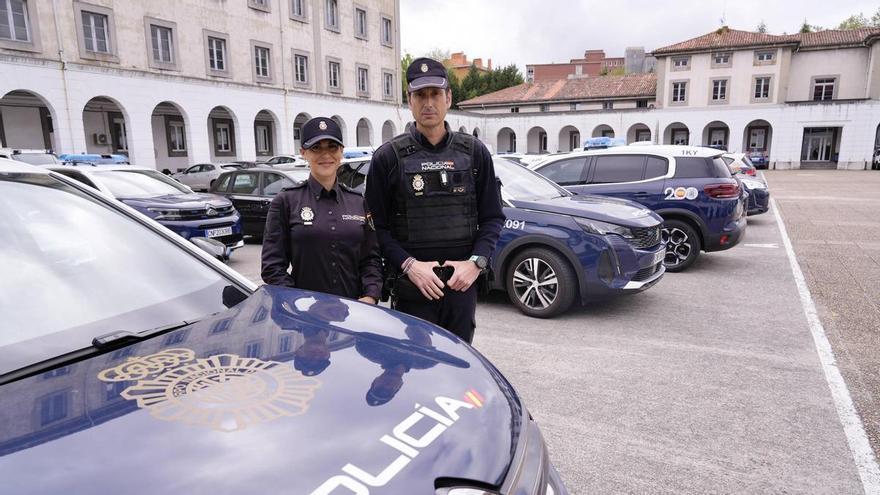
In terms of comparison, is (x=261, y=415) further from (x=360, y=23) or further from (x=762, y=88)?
(x=762, y=88)

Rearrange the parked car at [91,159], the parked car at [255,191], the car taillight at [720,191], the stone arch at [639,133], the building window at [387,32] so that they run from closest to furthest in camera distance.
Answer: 1. the car taillight at [720,191]
2. the parked car at [255,191]
3. the parked car at [91,159]
4. the building window at [387,32]
5. the stone arch at [639,133]

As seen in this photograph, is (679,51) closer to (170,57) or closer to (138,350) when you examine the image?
(170,57)

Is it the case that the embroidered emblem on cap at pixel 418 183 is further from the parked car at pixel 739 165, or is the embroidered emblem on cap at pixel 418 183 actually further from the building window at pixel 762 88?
the building window at pixel 762 88

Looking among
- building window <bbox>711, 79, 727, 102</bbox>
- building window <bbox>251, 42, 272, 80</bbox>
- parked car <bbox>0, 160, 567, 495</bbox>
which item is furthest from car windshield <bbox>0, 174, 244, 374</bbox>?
building window <bbox>711, 79, 727, 102</bbox>

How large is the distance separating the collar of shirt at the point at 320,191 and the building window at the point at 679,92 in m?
45.6

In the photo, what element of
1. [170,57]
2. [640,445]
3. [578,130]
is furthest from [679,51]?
[640,445]

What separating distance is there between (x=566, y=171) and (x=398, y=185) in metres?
5.82

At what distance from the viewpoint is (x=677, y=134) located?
44.1 m

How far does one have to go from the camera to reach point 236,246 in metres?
8.86

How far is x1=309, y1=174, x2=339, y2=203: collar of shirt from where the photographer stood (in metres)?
2.81

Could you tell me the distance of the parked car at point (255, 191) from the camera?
1019cm

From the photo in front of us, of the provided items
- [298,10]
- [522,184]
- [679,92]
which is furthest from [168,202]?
[679,92]

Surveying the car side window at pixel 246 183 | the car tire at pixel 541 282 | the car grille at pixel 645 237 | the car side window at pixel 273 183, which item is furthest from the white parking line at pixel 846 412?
the car side window at pixel 246 183

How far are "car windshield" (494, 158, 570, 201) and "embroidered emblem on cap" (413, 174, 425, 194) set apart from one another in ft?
10.2
